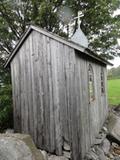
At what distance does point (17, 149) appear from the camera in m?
5.29

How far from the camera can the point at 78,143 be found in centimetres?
778

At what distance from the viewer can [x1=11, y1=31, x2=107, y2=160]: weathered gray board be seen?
778cm

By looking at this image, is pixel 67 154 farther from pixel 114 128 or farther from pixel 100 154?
pixel 114 128

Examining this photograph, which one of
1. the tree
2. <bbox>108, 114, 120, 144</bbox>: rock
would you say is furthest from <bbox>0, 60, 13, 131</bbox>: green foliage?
the tree

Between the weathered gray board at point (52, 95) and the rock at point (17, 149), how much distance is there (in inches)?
93.2

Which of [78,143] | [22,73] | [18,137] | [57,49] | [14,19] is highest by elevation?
[14,19]

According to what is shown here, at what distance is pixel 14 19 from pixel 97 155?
11.0 meters

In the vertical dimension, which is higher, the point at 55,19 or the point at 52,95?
the point at 55,19

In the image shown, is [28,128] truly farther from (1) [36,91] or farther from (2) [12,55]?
(2) [12,55]

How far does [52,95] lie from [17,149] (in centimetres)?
320

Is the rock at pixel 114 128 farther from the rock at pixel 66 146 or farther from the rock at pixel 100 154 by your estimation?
the rock at pixel 66 146

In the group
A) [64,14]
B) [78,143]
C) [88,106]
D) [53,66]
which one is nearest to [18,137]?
[78,143]

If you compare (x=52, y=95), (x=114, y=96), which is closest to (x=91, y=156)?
(x=52, y=95)

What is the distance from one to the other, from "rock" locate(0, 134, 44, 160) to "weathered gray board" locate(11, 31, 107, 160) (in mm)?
2368
